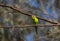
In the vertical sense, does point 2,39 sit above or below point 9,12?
below

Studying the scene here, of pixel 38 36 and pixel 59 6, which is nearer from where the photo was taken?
pixel 38 36

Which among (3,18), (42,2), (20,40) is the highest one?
(42,2)

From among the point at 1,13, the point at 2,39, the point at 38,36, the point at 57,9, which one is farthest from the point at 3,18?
the point at 57,9

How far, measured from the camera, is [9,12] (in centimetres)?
331

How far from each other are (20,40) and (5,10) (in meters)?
0.50

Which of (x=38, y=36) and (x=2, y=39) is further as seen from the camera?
(x=2, y=39)

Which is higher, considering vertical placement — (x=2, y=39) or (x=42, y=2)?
(x=42, y=2)

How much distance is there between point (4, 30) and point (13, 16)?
9.6 inches

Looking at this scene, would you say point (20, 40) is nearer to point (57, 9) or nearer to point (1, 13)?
point (1, 13)

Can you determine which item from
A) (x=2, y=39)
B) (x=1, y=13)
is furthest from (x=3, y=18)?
(x=2, y=39)

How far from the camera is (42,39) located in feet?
10.8

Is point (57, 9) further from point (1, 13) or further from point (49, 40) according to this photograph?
point (1, 13)

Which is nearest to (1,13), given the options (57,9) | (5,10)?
(5,10)

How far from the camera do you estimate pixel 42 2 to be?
11.0 ft
